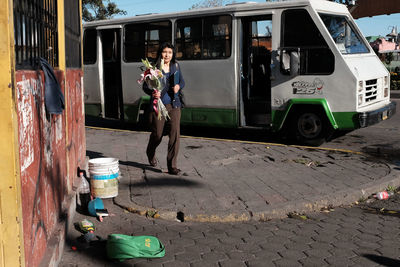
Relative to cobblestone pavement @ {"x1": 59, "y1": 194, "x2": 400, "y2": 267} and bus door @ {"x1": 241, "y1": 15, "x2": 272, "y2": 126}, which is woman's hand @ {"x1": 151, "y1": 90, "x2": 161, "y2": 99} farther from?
bus door @ {"x1": 241, "y1": 15, "x2": 272, "y2": 126}

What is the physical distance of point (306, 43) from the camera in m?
9.52

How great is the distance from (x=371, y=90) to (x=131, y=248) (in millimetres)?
7016

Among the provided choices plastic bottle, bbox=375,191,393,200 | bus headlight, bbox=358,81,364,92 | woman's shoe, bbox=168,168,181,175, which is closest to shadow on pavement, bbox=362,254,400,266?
plastic bottle, bbox=375,191,393,200

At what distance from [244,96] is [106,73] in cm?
407

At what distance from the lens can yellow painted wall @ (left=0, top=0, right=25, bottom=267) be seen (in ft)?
9.20

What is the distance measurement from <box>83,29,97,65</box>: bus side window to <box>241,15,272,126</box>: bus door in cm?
420

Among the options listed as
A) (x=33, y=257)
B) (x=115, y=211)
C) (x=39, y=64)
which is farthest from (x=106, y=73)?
(x=33, y=257)

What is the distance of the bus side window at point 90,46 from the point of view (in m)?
12.8

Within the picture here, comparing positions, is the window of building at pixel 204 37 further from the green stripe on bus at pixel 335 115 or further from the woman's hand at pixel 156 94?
the woman's hand at pixel 156 94

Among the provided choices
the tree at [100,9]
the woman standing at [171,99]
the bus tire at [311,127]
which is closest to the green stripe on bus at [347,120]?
the bus tire at [311,127]

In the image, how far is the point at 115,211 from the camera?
5574 mm

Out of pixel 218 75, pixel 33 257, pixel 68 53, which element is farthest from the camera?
pixel 218 75

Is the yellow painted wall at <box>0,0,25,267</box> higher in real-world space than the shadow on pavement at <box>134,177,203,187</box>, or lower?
higher

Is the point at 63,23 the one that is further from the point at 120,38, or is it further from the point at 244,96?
the point at 120,38
